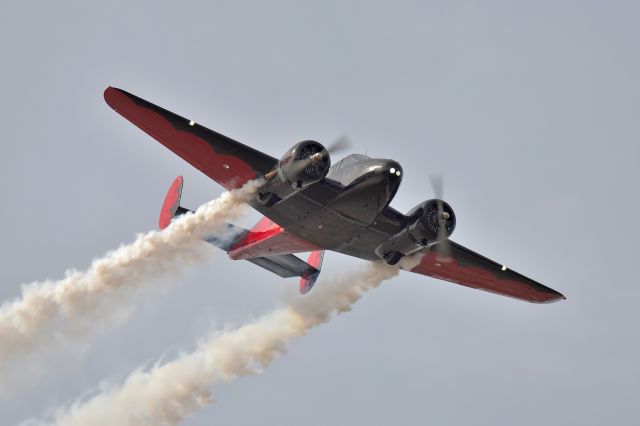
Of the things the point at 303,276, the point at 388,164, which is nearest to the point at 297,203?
the point at 388,164

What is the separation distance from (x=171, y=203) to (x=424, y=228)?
35.4 feet

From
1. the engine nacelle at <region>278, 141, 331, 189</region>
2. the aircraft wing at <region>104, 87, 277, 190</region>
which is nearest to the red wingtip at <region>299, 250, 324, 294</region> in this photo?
the aircraft wing at <region>104, 87, 277, 190</region>

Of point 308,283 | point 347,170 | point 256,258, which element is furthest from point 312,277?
point 347,170

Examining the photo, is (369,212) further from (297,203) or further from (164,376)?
(164,376)

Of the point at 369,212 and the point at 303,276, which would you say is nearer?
the point at 369,212

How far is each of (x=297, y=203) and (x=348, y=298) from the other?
21.7 feet

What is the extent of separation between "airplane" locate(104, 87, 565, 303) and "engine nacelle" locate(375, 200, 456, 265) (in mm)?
36

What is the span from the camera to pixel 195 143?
38.6 metres

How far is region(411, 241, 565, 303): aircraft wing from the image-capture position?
4378 centimetres

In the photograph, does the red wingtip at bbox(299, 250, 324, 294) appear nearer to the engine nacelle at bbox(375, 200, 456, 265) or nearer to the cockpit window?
the engine nacelle at bbox(375, 200, 456, 265)

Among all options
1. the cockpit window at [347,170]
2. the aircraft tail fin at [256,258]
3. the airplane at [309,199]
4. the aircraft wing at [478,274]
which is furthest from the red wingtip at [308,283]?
the cockpit window at [347,170]

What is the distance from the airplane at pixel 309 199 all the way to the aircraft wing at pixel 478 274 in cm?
9

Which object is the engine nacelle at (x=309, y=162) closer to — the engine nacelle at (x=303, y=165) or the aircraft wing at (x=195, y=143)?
the engine nacelle at (x=303, y=165)

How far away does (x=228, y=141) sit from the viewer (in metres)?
38.0
